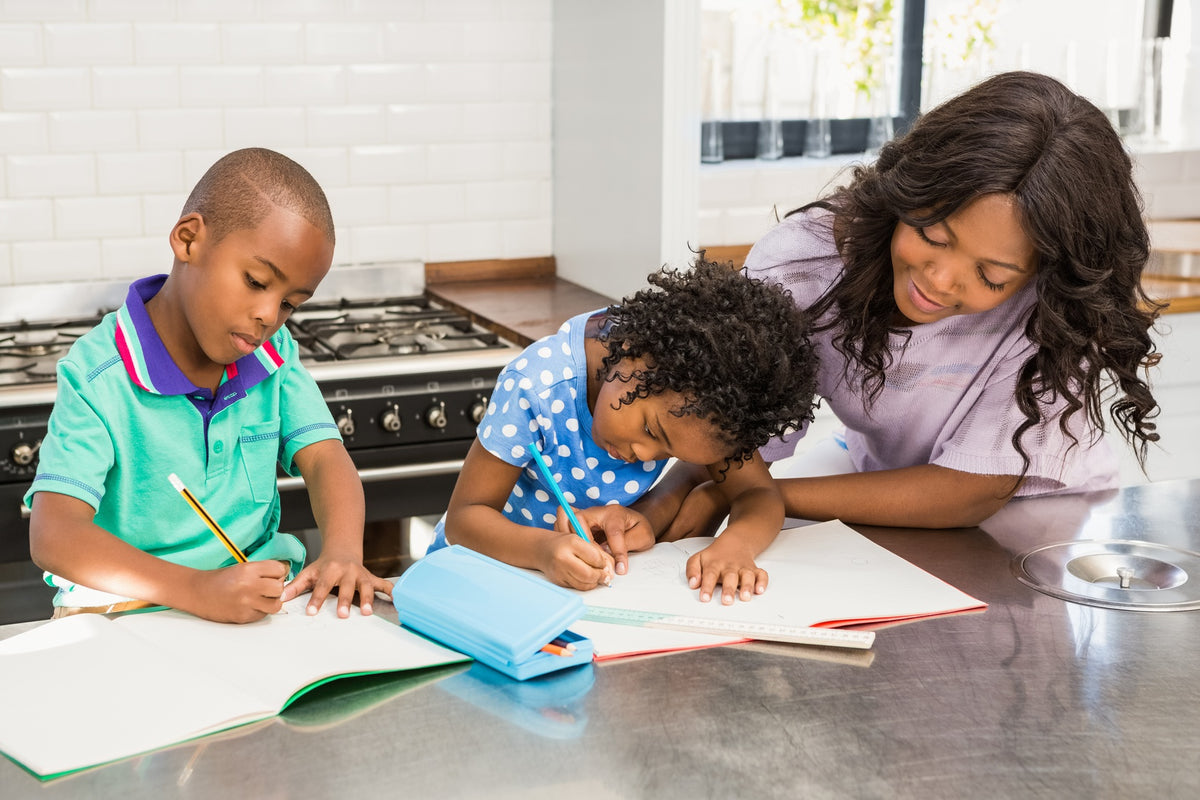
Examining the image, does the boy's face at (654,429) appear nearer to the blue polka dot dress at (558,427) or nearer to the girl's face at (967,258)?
the blue polka dot dress at (558,427)

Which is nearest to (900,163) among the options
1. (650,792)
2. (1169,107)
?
(650,792)

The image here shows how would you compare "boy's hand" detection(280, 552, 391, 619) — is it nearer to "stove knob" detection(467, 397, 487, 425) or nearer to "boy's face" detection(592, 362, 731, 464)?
"boy's face" detection(592, 362, 731, 464)

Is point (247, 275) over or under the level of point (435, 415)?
over

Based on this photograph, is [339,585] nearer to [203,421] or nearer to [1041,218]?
[203,421]

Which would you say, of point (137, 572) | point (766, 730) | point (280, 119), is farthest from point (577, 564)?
point (280, 119)

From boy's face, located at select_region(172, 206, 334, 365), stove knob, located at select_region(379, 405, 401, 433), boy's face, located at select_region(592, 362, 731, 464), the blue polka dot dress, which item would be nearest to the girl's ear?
boy's face, located at select_region(172, 206, 334, 365)

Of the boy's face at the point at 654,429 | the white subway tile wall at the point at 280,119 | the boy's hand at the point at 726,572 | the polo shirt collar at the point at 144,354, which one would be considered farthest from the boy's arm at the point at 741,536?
the white subway tile wall at the point at 280,119

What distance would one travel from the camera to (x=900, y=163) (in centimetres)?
144

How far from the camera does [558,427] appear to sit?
4.95ft

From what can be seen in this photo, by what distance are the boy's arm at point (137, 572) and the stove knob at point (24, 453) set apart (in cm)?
95

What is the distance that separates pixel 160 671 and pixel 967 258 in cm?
94

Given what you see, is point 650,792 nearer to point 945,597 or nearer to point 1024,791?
point 1024,791

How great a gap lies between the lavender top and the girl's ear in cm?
72

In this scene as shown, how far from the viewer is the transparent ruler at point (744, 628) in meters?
1.15
